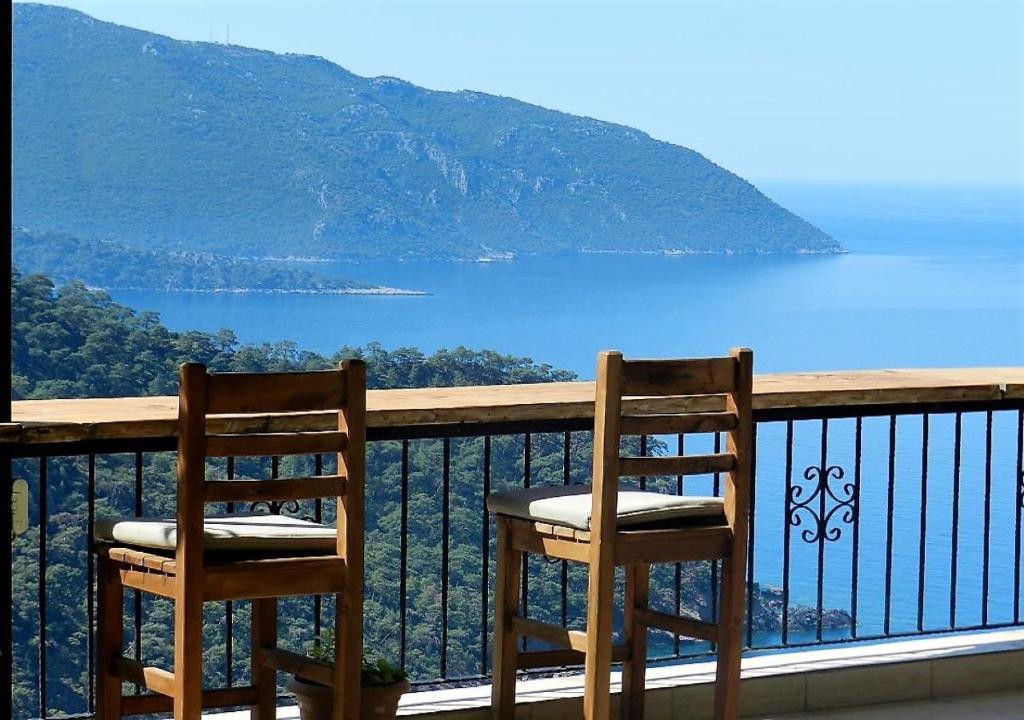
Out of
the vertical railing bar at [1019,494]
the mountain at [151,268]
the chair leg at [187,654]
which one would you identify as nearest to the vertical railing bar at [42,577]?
the chair leg at [187,654]

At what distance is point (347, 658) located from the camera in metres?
2.83

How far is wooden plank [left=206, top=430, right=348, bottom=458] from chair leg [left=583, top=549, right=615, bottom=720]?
0.62 m

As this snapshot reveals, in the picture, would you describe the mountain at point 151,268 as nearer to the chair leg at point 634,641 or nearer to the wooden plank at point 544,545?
the chair leg at point 634,641

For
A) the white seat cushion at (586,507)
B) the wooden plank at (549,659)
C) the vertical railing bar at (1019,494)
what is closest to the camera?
the white seat cushion at (586,507)

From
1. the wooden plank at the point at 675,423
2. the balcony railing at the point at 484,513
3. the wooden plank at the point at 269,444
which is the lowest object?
the balcony railing at the point at 484,513

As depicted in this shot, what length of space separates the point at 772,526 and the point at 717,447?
31.9m

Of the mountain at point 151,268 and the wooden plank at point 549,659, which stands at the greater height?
the mountain at point 151,268

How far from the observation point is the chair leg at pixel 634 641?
3414 millimetres

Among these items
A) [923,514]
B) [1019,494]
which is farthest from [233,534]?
[1019,494]

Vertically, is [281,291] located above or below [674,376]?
above

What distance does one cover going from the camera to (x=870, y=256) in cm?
5031

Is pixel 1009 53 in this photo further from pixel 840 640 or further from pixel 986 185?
pixel 840 640

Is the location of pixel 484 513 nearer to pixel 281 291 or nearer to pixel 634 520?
pixel 634 520

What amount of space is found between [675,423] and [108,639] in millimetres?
1169
